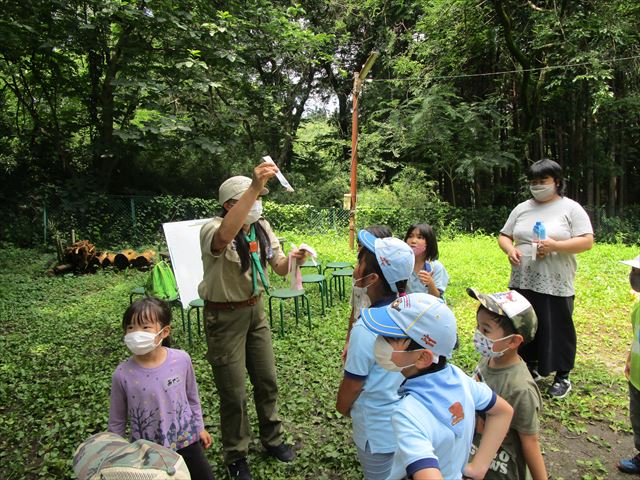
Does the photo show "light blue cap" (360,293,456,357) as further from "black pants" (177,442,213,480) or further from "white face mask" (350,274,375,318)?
"black pants" (177,442,213,480)

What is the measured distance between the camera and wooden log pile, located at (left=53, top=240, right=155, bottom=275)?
29.2 ft

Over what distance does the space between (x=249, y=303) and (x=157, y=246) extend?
31.9 ft

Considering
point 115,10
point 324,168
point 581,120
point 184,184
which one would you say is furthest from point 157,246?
point 581,120

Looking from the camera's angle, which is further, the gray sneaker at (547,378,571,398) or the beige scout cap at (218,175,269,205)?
the gray sneaker at (547,378,571,398)

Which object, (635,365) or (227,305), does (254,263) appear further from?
(635,365)

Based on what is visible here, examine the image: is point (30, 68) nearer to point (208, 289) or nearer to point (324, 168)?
point (324, 168)

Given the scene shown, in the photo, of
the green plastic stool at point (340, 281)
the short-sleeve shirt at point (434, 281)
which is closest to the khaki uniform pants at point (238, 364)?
the short-sleeve shirt at point (434, 281)

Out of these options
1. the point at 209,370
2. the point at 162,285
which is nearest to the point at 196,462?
the point at 209,370

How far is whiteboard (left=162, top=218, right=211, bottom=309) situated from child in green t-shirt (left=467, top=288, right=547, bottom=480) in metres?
3.83

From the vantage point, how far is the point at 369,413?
66.2 inches

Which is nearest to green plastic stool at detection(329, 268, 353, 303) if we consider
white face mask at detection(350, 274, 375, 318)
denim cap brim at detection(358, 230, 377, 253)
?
white face mask at detection(350, 274, 375, 318)

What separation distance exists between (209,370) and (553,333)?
310 centimetres

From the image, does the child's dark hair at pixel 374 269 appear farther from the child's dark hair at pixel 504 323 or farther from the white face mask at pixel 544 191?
the white face mask at pixel 544 191

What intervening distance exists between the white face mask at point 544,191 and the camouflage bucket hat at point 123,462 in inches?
113
